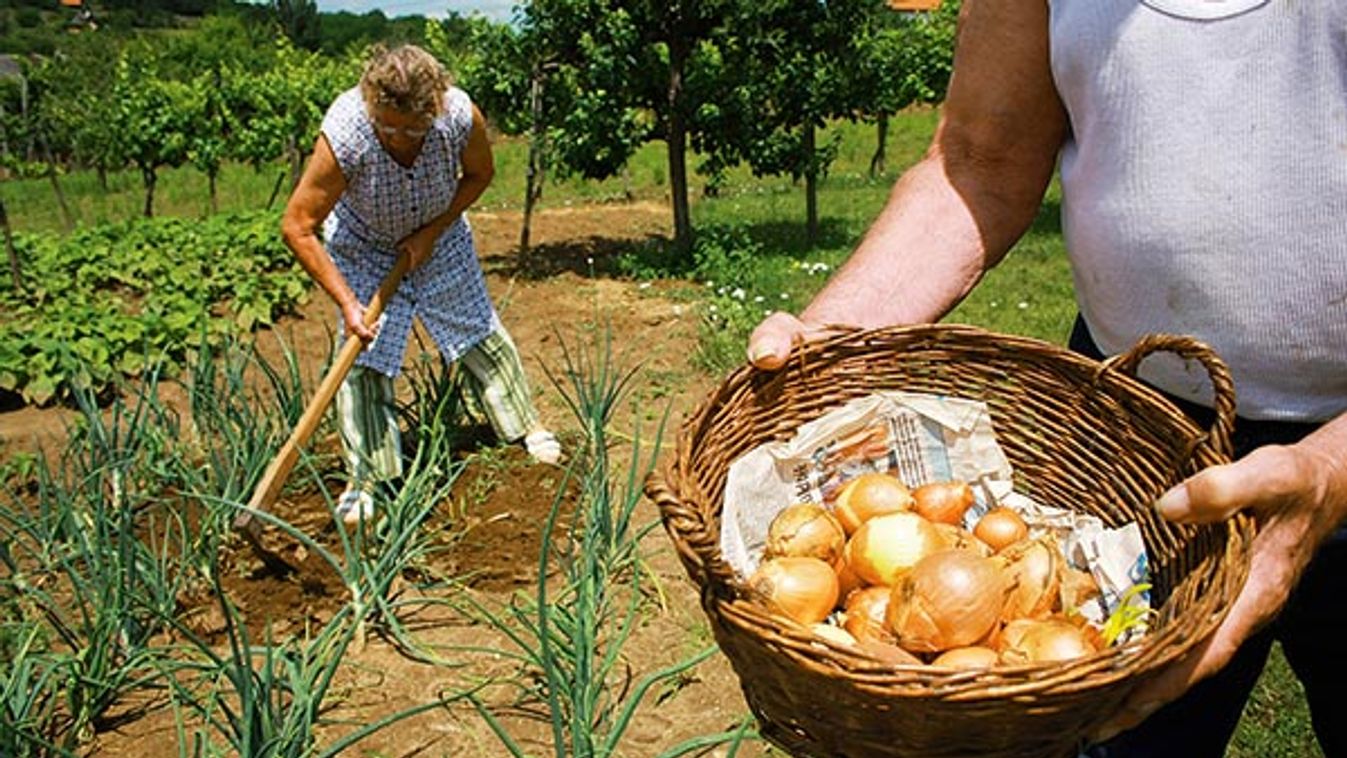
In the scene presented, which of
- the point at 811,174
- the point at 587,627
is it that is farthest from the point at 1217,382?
the point at 811,174

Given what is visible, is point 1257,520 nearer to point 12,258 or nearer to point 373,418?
point 373,418

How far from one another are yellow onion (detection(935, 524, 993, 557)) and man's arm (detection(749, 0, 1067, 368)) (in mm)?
285

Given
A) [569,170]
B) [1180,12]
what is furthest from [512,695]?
[569,170]

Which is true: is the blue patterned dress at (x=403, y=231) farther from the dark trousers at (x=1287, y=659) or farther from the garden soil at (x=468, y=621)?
the dark trousers at (x=1287, y=659)

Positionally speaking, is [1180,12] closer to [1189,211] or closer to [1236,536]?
[1189,211]

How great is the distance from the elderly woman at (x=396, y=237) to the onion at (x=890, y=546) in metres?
1.99

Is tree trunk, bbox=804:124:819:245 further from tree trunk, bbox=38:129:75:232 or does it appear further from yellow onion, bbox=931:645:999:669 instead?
yellow onion, bbox=931:645:999:669

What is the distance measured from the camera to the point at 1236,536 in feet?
3.02

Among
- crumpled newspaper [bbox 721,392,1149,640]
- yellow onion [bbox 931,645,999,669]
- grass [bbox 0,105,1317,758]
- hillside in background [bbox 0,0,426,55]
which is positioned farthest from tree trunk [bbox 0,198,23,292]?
hillside in background [bbox 0,0,426,55]

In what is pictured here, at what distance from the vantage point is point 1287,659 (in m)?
1.36

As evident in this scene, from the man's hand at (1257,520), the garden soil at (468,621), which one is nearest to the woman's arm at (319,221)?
the garden soil at (468,621)

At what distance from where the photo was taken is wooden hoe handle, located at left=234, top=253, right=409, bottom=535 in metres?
2.86

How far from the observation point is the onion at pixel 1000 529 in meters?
1.27

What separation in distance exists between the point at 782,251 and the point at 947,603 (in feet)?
24.4
